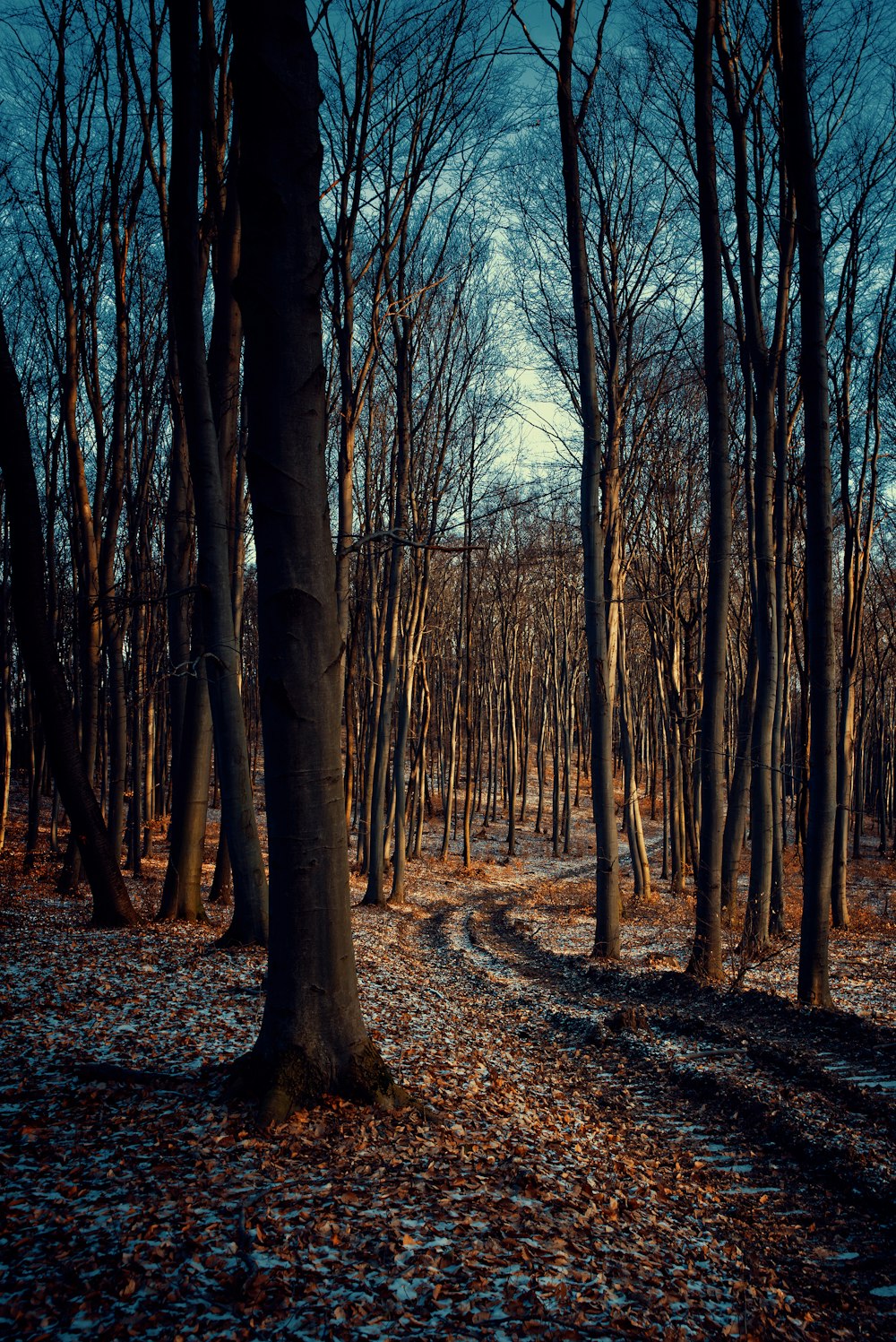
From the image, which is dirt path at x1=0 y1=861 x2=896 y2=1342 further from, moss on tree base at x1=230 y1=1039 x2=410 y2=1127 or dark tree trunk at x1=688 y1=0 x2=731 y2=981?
dark tree trunk at x1=688 y1=0 x2=731 y2=981

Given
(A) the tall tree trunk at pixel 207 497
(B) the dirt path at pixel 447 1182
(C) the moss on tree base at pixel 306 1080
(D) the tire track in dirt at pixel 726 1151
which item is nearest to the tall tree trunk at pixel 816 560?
(B) the dirt path at pixel 447 1182

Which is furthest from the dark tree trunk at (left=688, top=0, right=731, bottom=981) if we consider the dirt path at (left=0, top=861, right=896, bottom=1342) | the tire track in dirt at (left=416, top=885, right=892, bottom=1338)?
the dirt path at (left=0, top=861, right=896, bottom=1342)

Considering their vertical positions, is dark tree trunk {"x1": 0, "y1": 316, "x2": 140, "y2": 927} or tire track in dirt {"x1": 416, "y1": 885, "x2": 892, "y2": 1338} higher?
dark tree trunk {"x1": 0, "y1": 316, "x2": 140, "y2": 927}

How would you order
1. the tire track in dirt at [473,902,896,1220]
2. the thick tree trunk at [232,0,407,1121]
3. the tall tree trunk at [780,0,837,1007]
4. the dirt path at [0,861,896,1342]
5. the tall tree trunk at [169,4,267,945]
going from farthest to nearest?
the tall tree trunk at [780,0,837,1007] → the tall tree trunk at [169,4,267,945] → the tire track in dirt at [473,902,896,1220] → the thick tree trunk at [232,0,407,1121] → the dirt path at [0,861,896,1342]

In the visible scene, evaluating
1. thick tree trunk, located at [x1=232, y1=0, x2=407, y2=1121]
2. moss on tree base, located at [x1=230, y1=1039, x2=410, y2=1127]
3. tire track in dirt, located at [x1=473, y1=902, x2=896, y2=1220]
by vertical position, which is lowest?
tire track in dirt, located at [x1=473, y1=902, x2=896, y2=1220]

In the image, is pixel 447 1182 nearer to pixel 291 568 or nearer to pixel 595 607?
pixel 291 568

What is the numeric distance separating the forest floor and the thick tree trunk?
50 cm

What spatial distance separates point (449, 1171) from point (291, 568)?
3.20m

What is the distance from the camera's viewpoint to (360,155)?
11.6 m

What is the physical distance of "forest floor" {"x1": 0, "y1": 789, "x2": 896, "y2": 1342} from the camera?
289 cm

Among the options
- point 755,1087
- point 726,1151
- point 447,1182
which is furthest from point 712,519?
point 447,1182

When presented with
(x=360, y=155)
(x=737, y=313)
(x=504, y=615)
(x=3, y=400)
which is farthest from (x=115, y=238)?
(x=504, y=615)

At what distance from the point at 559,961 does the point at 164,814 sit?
22953 mm

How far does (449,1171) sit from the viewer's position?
3.93 meters
